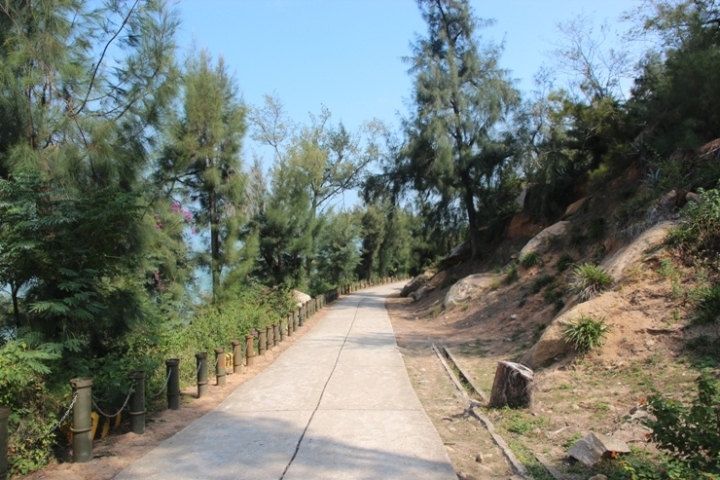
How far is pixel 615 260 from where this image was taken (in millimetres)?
10328

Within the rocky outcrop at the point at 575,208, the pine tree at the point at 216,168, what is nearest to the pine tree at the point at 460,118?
the rocky outcrop at the point at 575,208

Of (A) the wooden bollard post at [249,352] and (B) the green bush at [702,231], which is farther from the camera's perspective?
(A) the wooden bollard post at [249,352]

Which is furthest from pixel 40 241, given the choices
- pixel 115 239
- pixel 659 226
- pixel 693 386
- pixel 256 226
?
pixel 256 226

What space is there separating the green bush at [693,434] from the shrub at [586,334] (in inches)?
167

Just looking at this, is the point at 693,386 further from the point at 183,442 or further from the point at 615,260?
the point at 183,442

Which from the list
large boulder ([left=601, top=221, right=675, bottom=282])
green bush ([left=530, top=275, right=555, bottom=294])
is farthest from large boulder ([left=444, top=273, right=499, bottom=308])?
large boulder ([left=601, top=221, right=675, bottom=282])

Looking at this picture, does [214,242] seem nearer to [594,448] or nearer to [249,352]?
[249,352]

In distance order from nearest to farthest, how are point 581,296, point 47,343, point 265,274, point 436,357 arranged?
point 47,343
point 581,296
point 436,357
point 265,274

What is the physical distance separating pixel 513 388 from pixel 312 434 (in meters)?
2.66

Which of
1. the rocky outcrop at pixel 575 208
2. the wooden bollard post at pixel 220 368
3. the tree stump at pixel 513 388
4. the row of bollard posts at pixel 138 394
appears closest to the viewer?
the row of bollard posts at pixel 138 394

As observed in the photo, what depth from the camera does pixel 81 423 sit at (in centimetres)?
500

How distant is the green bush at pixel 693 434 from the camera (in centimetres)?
340

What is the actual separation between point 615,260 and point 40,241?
31.7 ft

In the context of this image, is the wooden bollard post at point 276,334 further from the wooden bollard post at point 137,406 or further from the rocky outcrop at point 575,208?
the rocky outcrop at point 575,208
